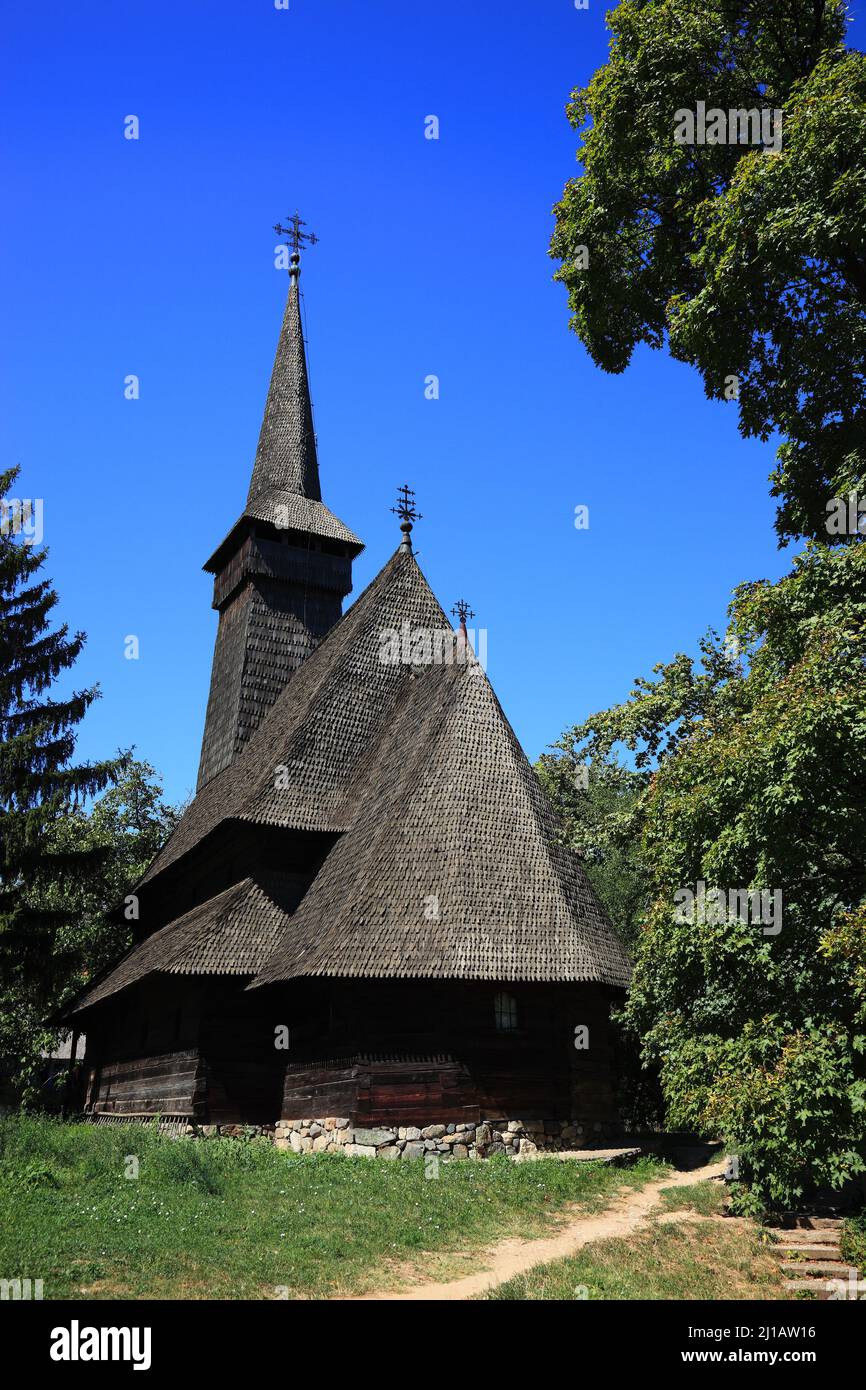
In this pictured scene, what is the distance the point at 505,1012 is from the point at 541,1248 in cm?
599

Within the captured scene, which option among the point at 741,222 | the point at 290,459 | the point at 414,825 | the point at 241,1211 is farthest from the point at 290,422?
the point at 241,1211

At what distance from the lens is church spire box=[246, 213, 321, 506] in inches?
1337

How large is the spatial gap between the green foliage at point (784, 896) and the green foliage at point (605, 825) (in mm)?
3845

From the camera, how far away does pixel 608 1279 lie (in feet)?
31.2

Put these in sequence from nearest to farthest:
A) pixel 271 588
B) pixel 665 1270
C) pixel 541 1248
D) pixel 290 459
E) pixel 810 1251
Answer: pixel 665 1270
pixel 810 1251
pixel 541 1248
pixel 271 588
pixel 290 459

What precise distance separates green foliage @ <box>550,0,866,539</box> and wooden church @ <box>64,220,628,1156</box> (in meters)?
7.83

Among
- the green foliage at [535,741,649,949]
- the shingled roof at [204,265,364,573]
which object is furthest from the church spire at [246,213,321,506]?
the green foliage at [535,741,649,949]

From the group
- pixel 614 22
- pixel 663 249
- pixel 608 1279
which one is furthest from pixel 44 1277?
pixel 614 22

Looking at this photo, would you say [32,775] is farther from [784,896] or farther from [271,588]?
[784,896]

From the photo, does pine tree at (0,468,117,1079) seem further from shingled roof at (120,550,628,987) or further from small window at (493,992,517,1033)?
small window at (493,992,517,1033)

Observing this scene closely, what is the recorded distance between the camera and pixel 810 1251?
34.9ft

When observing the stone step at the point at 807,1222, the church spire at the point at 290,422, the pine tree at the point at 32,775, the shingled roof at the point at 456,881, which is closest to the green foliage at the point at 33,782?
the pine tree at the point at 32,775

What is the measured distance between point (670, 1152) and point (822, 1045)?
25.8 ft
